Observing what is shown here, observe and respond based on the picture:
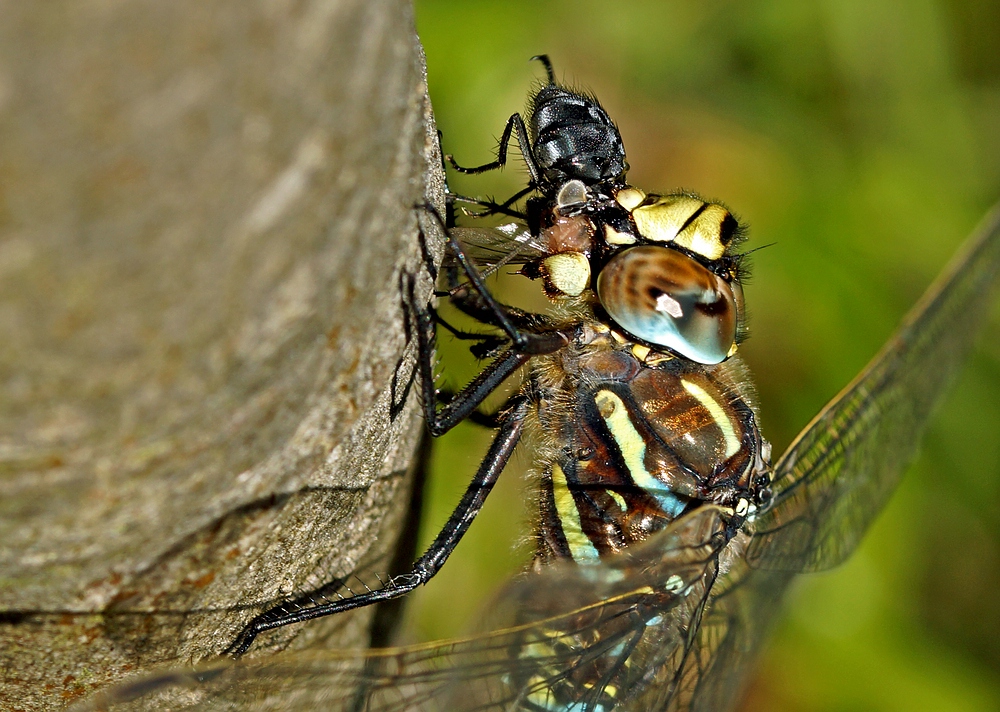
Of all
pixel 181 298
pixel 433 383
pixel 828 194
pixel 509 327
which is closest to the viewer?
pixel 181 298

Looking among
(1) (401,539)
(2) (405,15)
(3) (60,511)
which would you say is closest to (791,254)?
(1) (401,539)

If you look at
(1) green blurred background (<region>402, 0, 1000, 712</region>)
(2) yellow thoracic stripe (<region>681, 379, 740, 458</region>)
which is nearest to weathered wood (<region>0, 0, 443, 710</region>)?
(2) yellow thoracic stripe (<region>681, 379, 740, 458</region>)

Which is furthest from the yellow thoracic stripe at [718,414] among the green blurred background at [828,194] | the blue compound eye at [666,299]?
the green blurred background at [828,194]

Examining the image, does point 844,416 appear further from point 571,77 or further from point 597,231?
point 571,77

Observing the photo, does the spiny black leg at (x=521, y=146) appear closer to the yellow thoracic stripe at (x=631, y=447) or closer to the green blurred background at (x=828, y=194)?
the yellow thoracic stripe at (x=631, y=447)

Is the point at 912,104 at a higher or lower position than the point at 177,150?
higher

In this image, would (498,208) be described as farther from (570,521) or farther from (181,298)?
(181,298)

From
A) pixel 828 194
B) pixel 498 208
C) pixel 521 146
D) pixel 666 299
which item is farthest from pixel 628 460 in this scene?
pixel 828 194
